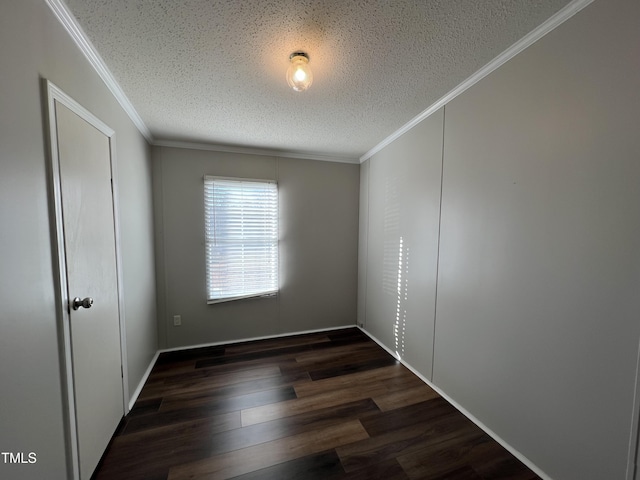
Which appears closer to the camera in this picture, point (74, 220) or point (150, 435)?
point (74, 220)

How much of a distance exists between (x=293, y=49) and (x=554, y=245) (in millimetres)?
1800

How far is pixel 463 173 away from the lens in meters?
1.71

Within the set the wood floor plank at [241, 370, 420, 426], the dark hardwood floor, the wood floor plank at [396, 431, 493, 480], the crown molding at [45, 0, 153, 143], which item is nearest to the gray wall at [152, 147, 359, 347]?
the dark hardwood floor

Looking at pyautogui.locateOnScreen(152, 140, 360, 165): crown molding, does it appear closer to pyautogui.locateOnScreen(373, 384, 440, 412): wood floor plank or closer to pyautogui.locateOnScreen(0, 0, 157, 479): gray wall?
pyautogui.locateOnScreen(0, 0, 157, 479): gray wall

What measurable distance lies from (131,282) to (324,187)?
2.32m

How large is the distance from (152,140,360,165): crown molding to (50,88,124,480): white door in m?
1.11

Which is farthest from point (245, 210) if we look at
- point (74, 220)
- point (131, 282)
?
point (74, 220)

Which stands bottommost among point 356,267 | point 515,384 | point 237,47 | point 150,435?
point 150,435

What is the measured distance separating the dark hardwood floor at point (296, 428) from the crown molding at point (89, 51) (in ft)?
7.87

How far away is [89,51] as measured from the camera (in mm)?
1283

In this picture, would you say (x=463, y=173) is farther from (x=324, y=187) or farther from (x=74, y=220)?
(x=74, y=220)

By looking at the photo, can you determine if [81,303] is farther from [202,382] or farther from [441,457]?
[441,457]

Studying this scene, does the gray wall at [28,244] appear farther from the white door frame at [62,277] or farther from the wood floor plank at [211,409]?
the wood floor plank at [211,409]

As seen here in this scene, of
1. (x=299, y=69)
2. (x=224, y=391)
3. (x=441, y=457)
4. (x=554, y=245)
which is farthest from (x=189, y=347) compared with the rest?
(x=554, y=245)
